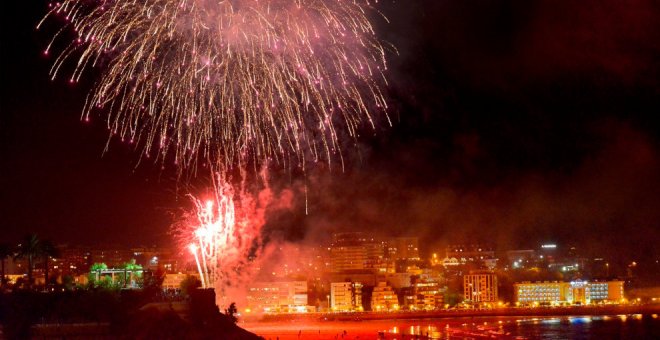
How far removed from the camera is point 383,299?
56625 millimetres

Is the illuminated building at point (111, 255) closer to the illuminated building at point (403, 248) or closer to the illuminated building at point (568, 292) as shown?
the illuminated building at point (403, 248)

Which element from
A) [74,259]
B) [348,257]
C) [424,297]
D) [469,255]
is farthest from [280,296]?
[469,255]

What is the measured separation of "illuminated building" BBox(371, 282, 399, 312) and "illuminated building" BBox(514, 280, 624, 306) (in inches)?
400

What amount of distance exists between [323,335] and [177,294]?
14142mm

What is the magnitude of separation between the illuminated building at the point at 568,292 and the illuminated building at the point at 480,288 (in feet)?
6.21

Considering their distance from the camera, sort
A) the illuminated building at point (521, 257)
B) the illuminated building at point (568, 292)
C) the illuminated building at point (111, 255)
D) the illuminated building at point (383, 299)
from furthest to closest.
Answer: the illuminated building at point (521, 257), the illuminated building at point (568, 292), the illuminated building at point (383, 299), the illuminated building at point (111, 255)

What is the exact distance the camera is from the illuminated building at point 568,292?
198 ft

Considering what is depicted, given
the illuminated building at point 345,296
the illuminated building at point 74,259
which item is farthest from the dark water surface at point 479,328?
the illuminated building at point 74,259

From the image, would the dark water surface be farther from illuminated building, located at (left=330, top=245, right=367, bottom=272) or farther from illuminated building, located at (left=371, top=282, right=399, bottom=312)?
illuminated building, located at (left=330, top=245, right=367, bottom=272)

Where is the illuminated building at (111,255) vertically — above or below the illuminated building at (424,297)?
above

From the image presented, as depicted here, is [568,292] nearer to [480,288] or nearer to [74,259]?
[480,288]

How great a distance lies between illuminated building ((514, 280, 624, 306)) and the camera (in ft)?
198

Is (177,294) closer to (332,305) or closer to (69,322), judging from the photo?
(69,322)

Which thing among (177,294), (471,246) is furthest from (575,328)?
(471,246)
